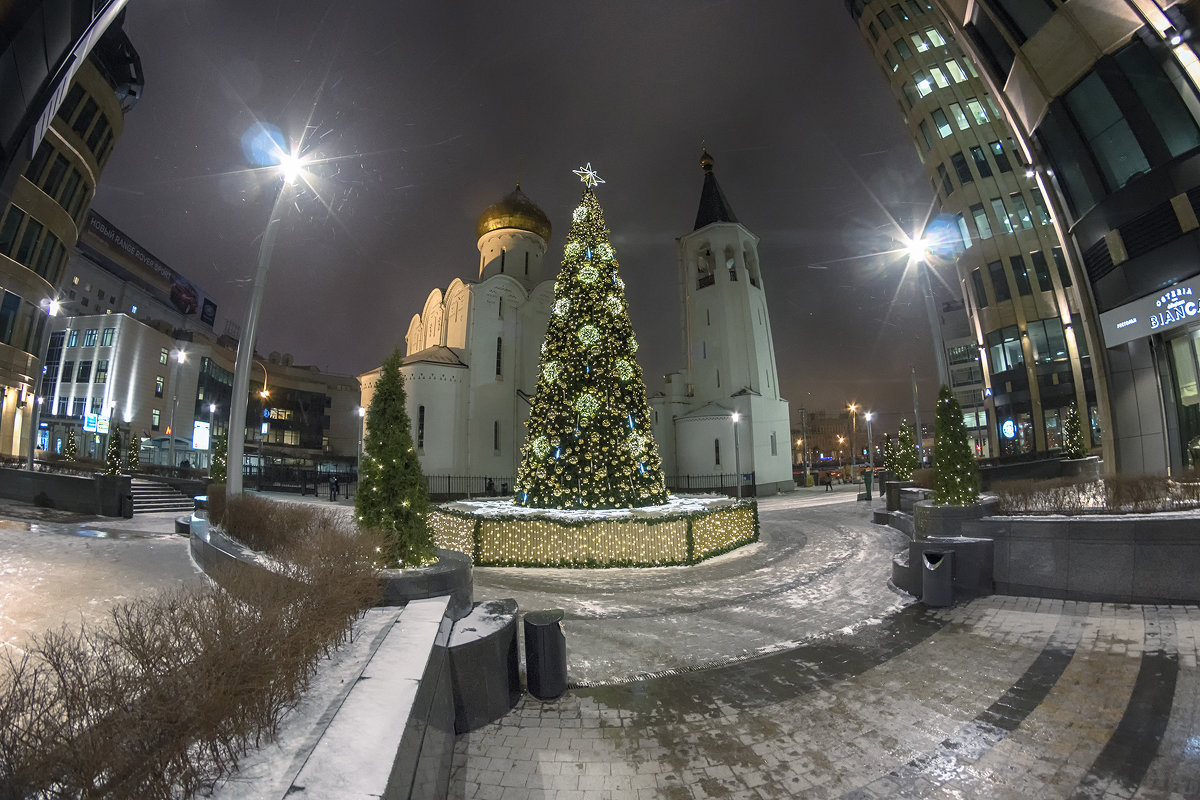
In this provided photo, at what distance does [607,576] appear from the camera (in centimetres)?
1025

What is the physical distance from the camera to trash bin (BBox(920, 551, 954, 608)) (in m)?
7.41

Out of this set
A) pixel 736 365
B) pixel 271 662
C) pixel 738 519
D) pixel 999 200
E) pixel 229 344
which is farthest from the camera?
pixel 229 344

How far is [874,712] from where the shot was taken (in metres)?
4.38

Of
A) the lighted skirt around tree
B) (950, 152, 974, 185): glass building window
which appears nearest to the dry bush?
the lighted skirt around tree

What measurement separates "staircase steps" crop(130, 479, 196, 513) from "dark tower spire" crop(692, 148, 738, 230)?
1422 inches

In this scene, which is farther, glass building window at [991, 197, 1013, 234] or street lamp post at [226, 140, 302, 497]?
glass building window at [991, 197, 1013, 234]

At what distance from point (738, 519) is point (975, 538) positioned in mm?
5757

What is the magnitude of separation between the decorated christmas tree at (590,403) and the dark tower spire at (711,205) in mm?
26667

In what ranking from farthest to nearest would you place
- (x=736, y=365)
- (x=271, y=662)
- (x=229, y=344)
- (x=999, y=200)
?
(x=229, y=344)
(x=736, y=365)
(x=999, y=200)
(x=271, y=662)

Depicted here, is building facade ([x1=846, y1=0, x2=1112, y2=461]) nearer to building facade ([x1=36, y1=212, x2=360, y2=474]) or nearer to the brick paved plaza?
the brick paved plaza

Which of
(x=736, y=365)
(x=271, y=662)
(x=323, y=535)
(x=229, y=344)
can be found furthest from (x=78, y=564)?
(x=229, y=344)

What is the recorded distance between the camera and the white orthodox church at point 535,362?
31344 mm

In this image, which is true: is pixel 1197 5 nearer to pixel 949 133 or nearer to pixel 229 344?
pixel 949 133

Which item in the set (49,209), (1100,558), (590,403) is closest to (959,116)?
(590,403)
